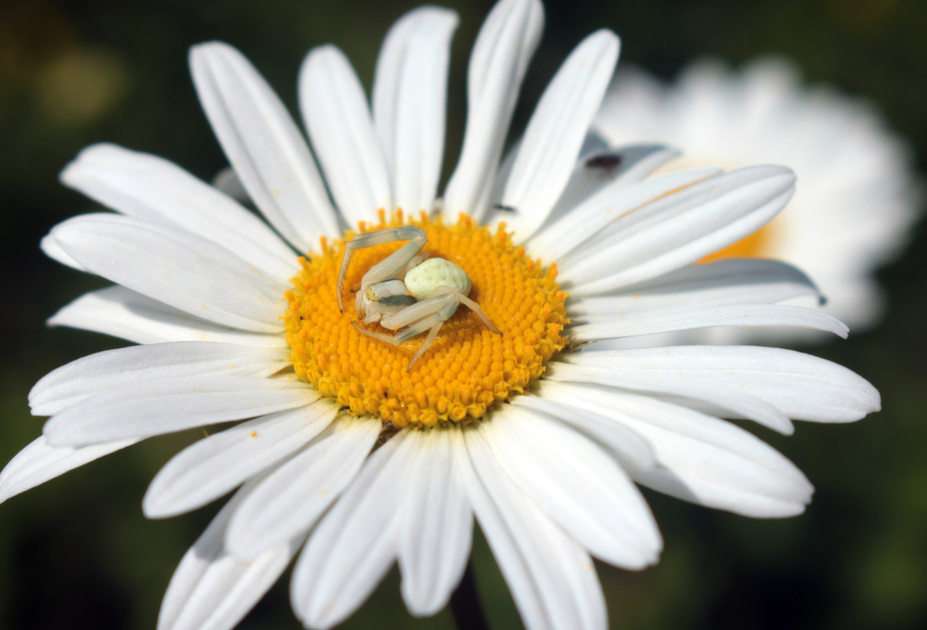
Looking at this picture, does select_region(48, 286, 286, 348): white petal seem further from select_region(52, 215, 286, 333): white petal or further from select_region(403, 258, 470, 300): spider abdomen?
select_region(403, 258, 470, 300): spider abdomen

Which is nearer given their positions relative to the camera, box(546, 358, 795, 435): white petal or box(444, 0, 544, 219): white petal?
box(546, 358, 795, 435): white petal

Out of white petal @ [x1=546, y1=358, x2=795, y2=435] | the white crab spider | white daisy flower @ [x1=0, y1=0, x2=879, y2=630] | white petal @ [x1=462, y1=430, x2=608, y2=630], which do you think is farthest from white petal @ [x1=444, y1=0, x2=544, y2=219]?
white petal @ [x1=462, y1=430, x2=608, y2=630]

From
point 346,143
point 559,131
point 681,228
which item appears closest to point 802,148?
point 559,131

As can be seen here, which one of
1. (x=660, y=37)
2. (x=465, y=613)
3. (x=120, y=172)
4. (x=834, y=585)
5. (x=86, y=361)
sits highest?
(x=660, y=37)

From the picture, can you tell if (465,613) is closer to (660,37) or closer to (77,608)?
(77,608)

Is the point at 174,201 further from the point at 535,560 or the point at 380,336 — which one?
the point at 535,560

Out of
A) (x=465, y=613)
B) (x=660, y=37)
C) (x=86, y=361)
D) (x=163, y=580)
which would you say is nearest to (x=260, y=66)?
(x=660, y=37)
